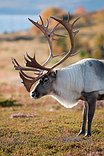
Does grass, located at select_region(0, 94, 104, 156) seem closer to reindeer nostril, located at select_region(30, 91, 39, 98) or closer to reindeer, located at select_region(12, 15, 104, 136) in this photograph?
reindeer, located at select_region(12, 15, 104, 136)

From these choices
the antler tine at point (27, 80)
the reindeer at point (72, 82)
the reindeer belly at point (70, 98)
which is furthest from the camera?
the antler tine at point (27, 80)

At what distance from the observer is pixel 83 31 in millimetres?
141625

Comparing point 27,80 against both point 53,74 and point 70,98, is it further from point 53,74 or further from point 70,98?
point 70,98

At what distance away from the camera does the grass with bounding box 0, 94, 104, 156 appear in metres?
11.2

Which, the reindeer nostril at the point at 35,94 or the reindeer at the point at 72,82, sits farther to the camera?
the reindeer nostril at the point at 35,94

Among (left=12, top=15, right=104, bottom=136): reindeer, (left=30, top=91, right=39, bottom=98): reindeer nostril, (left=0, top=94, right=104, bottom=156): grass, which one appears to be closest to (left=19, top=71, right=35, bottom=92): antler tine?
(left=12, top=15, right=104, bottom=136): reindeer

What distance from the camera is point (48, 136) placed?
13.0 m

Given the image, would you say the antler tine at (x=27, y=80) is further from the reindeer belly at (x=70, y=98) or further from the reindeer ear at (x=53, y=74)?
the reindeer belly at (x=70, y=98)

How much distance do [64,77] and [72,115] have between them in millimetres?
4861

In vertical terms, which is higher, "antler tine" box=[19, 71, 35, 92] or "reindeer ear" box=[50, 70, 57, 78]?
"reindeer ear" box=[50, 70, 57, 78]

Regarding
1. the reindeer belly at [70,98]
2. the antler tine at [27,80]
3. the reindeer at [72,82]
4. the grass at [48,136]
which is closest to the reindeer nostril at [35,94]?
the reindeer at [72,82]

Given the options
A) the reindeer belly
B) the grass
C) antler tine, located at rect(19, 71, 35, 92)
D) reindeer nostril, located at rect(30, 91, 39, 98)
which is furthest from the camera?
antler tine, located at rect(19, 71, 35, 92)

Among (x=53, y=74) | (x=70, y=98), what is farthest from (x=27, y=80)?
(x=70, y=98)

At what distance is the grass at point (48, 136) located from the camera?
11164 mm
